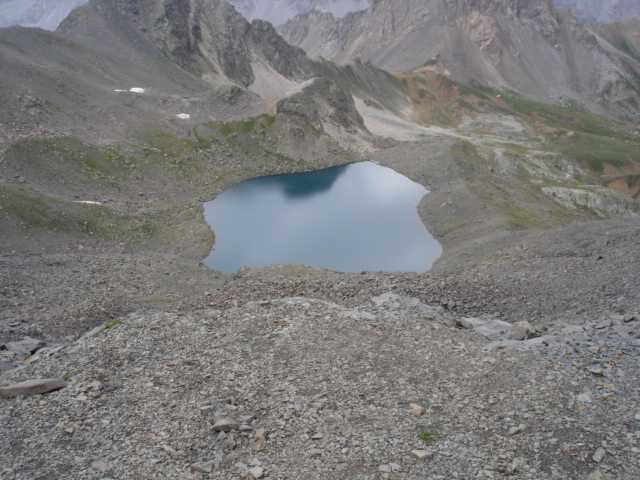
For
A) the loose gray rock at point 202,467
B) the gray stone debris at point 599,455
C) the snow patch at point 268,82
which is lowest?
the loose gray rock at point 202,467

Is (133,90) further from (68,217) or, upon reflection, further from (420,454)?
(420,454)

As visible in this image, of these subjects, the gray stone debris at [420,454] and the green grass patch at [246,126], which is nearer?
the gray stone debris at [420,454]

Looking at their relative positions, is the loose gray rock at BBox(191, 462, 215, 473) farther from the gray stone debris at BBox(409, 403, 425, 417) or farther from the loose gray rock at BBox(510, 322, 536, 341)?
the loose gray rock at BBox(510, 322, 536, 341)

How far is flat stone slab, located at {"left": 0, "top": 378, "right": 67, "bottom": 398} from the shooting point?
1823cm

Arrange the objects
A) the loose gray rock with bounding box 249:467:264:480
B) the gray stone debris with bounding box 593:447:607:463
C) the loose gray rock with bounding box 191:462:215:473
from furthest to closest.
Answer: the loose gray rock with bounding box 191:462:215:473, the loose gray rock with bounding box 249:467:264:480, the gray stone debris with bounding box 593:447:607:463

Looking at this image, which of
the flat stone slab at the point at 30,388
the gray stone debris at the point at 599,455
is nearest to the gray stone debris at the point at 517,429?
the gray stone debris at the point at 599,455

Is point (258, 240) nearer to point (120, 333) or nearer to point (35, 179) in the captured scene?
point (35, 179)

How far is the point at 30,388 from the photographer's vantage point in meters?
18.3

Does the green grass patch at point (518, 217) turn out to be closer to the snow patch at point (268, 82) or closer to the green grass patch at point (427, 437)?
the green grass patch at point (427, 437)

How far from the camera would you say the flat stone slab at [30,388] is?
18234 mm

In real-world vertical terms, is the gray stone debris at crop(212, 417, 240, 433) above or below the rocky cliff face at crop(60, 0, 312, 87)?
below

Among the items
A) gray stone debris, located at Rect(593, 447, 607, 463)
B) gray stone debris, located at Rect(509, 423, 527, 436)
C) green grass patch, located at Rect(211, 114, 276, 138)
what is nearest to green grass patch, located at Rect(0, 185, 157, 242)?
green grass patch, located at Rect(211, 114, 276, 138)

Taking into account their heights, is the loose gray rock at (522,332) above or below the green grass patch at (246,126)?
below

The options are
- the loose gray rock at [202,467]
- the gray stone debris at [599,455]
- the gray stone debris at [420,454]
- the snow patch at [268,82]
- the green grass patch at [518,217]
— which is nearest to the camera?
the gray stone debris at [599,455]
